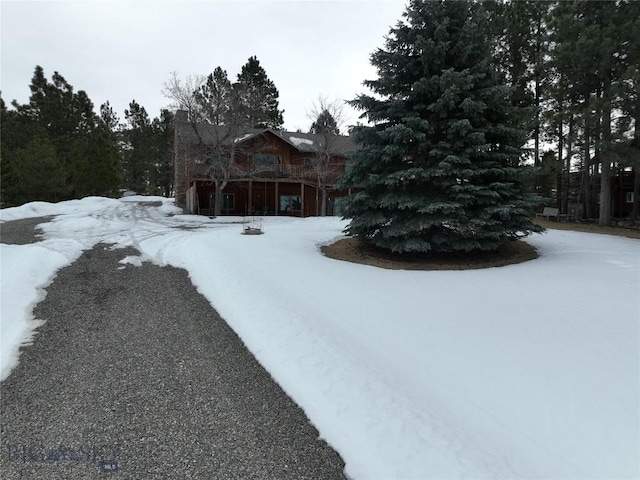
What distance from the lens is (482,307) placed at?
5859mm

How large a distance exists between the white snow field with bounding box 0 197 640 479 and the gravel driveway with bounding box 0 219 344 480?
0.32 meters

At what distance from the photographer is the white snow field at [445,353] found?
2930 millimetres

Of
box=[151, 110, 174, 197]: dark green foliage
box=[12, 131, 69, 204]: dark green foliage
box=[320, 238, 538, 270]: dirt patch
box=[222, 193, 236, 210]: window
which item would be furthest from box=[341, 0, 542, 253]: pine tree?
box=[151, 110, 174, 197]: dark green foliage

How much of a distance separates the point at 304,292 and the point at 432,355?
3132 mm

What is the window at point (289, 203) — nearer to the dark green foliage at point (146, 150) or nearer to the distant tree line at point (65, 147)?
the distant tree line at point (65, 147)

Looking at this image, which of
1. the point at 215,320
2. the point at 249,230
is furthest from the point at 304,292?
the point at 249,230

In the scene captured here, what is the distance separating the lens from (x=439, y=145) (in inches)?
362

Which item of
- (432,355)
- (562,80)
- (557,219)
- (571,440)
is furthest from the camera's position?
(557,219)

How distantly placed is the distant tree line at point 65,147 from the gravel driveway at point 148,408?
24926 millimetres

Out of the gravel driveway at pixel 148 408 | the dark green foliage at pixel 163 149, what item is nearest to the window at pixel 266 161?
the gravel driveway at pixel 148 408

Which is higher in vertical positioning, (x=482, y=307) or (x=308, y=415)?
(x=482, y=307)

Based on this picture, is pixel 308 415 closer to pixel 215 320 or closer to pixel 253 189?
pixel 215 320

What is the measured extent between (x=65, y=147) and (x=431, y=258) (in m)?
38.0

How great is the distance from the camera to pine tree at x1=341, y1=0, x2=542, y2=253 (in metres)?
9.08
